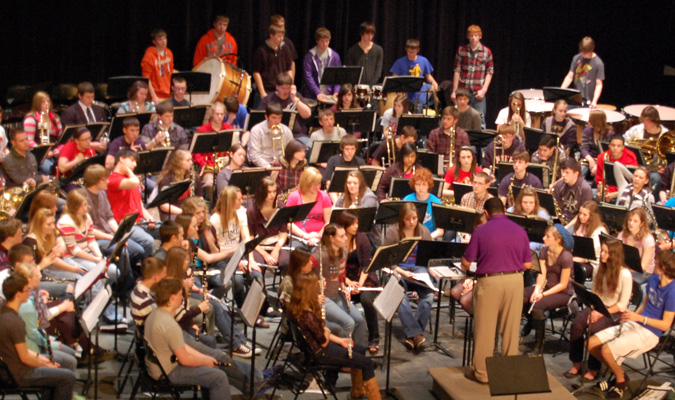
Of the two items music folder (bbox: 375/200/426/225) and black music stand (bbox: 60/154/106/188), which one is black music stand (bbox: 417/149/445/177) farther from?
black music stand (bbox: 60/154/106/188)

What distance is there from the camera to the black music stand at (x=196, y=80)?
11.3 meters

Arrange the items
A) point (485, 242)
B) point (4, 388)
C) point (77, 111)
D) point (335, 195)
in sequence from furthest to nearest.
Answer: point (77, 111) < point (335, 195) < point (485, 242) < point (4, 388)

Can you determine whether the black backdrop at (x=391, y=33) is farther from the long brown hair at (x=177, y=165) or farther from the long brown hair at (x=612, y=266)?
the long brown hair at (x=612, y=266)

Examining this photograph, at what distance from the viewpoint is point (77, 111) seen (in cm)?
1093

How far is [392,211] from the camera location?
800 centimetres

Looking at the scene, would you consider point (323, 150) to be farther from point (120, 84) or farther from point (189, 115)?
point (120, 84)

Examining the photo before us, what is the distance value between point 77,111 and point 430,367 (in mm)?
6067

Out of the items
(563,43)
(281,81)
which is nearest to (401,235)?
(281,81)

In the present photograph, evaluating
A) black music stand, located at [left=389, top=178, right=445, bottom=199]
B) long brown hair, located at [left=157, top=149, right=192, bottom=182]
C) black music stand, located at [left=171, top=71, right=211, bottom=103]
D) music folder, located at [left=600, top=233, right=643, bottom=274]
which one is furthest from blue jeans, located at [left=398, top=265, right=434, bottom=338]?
black music stand, located at [left=171, top=71, right=211, bottom=103]

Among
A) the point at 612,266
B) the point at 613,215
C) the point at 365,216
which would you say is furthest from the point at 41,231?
the point at 613,215

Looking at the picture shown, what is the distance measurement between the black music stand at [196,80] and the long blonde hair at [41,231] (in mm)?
4592

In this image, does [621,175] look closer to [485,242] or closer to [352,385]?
[485,242]

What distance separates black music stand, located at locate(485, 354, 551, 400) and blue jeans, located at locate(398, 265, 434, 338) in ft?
7.39

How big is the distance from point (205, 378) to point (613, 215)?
467 centimetres
